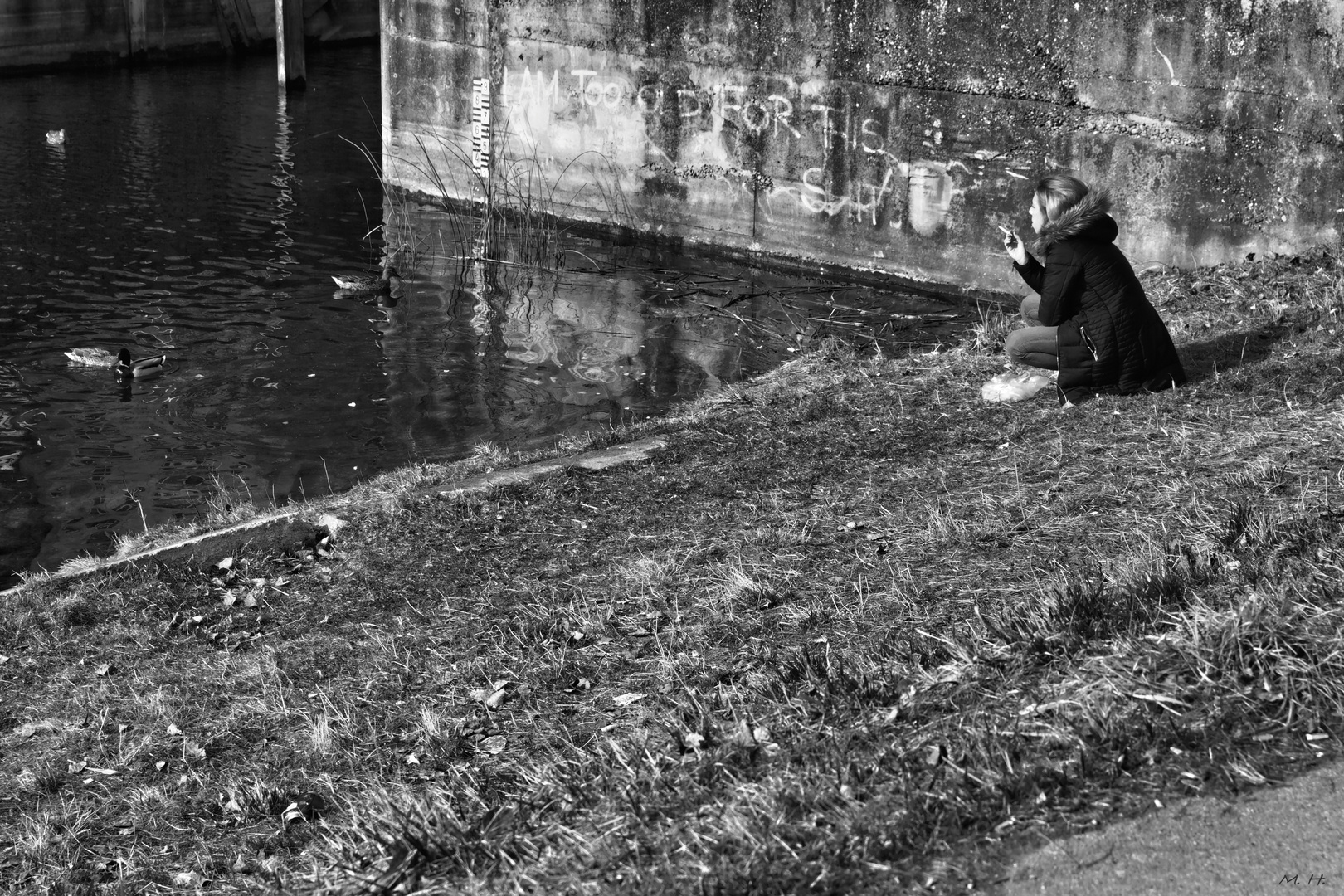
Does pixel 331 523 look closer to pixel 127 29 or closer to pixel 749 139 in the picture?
pixel 749 139

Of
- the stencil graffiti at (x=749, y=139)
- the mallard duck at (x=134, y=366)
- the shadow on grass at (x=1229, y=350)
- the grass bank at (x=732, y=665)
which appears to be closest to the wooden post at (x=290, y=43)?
the stencil graffiti at (x=749, y=139)

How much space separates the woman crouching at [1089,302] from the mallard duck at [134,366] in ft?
25.5

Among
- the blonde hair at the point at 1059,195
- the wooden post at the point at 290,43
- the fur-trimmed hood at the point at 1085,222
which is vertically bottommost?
the fur-trimmed hood at the point at 1085,222

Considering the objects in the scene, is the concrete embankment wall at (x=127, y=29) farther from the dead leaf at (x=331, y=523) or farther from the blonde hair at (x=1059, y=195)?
the blonde hair at (x=1059, y=195)

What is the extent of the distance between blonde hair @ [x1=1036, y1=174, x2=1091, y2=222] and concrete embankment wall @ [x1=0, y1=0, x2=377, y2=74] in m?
27.4

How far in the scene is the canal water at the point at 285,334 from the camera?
9766 mm

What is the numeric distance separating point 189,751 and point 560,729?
1.55 metres

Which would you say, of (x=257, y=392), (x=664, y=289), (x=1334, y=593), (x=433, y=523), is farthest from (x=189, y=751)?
(x=664, y=289)

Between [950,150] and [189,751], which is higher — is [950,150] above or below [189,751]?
above

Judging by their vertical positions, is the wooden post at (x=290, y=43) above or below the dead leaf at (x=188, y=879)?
above

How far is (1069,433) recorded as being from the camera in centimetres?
706

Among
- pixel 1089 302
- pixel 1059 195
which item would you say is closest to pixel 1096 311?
pixel 1089 302

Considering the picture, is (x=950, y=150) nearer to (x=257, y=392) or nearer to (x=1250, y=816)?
(x=257, y=392)

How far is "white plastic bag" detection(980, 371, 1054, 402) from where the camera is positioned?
7957mm
